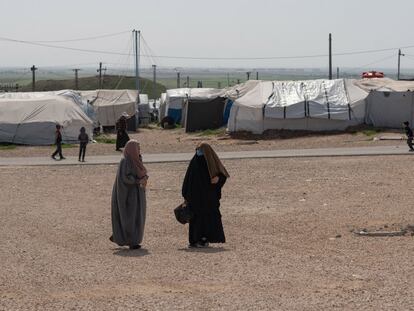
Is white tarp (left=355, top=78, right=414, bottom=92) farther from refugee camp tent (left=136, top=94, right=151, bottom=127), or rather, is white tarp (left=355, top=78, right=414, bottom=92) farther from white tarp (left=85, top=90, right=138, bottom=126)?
refugee camp tent (left=136, top=94, right=151, bottom=127)

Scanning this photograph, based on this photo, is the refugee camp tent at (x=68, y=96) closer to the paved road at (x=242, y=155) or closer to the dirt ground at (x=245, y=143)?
the dirt ground at (x=245, y=143)

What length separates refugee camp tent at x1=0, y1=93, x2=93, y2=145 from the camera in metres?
32.9

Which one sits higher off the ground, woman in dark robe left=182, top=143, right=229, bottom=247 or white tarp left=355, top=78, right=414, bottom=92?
white tarp left=355, top=78, right=414, bottom=92

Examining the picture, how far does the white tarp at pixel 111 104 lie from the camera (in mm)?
41250

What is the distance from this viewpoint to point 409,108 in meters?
33.0

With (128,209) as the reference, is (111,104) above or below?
above

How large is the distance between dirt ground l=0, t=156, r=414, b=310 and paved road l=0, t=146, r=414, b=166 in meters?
5.39

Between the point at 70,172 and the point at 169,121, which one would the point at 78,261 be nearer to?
the point at 70,172

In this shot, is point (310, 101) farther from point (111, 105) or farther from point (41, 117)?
point (111, 105)

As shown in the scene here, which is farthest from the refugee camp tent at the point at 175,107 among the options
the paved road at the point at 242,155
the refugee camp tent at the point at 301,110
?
the paved road at the point at 242,155

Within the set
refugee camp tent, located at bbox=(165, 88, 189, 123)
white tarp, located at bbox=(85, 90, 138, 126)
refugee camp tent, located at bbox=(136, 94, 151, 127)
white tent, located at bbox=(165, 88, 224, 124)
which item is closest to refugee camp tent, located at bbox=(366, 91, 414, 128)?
white tent, located at bbox=(165, 88, 224, 124)

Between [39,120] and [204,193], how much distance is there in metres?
23.4

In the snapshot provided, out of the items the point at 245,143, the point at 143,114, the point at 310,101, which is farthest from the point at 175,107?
the point at 245,143

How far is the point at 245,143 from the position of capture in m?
32.0
